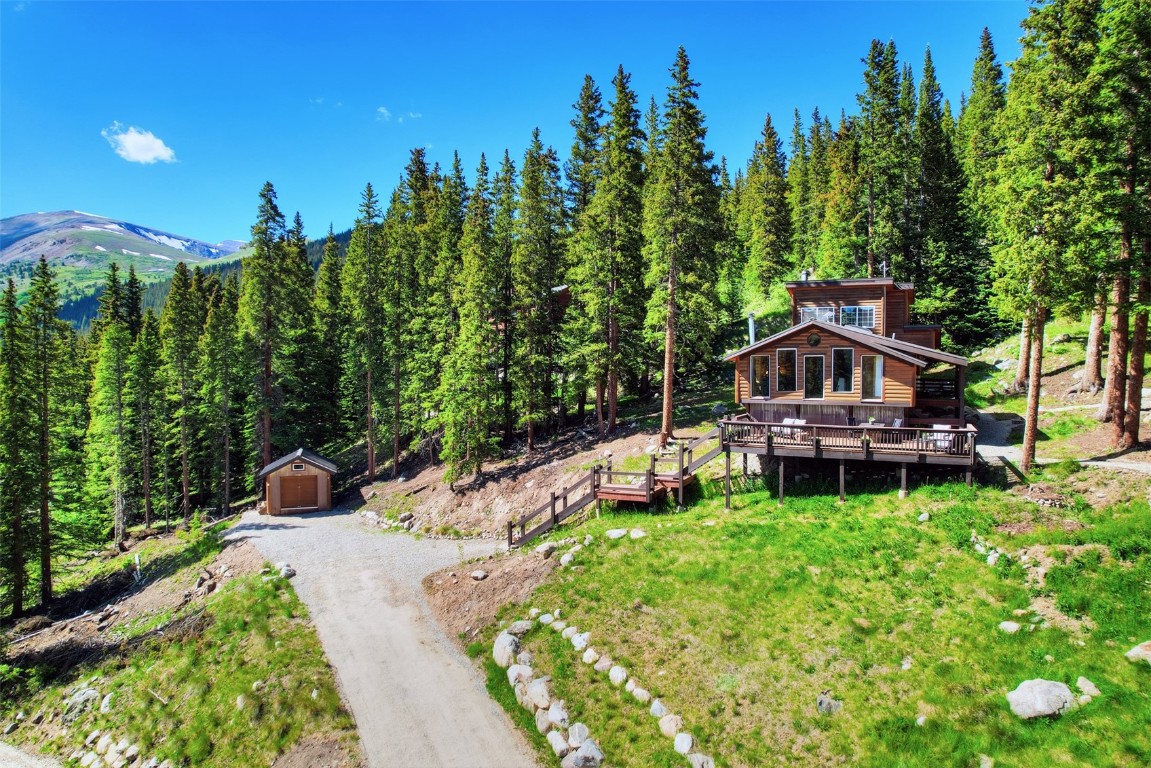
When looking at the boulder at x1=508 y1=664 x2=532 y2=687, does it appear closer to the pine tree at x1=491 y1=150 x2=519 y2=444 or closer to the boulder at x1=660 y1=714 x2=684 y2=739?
the boulder at x1=660 y1=714 x2=684 y2=739

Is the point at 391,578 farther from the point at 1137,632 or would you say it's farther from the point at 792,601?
the point at 1137,632

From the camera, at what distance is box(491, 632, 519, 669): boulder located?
45.2ft

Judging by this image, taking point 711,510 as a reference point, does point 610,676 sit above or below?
below

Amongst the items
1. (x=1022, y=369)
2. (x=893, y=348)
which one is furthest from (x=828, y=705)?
(x=1022, y=369)

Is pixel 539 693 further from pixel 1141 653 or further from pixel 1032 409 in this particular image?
pixel 1032 409

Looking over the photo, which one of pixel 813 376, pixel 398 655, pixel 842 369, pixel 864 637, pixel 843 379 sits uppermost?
pixel 842 369

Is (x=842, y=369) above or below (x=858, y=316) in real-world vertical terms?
below

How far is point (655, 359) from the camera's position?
116ft

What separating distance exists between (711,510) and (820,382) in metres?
6.76

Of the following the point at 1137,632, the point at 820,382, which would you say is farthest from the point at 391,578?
the point at 1137,632

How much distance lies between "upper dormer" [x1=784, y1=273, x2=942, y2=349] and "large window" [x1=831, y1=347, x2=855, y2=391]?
478 cm

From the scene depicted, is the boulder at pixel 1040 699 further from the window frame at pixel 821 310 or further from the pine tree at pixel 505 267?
the pine tree at pixel 505 267

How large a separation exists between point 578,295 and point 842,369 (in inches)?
542

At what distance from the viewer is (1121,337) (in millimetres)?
18328
